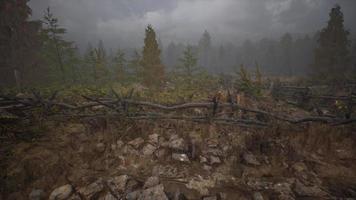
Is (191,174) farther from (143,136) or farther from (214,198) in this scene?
(143,136)

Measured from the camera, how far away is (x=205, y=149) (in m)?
4.59

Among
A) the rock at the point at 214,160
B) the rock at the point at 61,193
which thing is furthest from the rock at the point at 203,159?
the rock at the point at 61,193

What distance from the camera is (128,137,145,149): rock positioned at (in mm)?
4723

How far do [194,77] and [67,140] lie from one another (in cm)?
2454

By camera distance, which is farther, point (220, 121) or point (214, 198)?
point (220, 121)

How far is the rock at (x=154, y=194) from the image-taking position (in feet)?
10.6

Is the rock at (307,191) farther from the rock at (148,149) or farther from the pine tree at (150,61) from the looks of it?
the pine tree at (150,61)

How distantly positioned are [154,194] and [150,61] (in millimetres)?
22915

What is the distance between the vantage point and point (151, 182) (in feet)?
11.8

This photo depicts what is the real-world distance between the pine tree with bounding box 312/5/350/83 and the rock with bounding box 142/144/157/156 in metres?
32.9

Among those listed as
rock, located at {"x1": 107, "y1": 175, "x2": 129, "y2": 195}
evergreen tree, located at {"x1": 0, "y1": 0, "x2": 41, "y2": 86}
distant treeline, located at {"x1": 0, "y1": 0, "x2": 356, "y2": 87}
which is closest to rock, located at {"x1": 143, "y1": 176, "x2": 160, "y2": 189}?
rock, located at {"x1": 107, "y1": 175, "x2": 129, "y2": 195}

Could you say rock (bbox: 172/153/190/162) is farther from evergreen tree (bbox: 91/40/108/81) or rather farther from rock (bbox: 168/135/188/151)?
evergreen tree (bbox: 91/40/108/81)

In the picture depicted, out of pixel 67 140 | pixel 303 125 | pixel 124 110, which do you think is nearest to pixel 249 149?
pixel 303 125

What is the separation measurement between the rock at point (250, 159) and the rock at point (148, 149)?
2230mm
